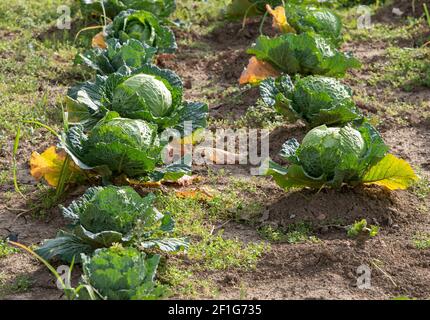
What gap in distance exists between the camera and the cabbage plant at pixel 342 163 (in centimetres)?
602

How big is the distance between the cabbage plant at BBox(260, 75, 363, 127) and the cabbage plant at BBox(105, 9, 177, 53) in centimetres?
176

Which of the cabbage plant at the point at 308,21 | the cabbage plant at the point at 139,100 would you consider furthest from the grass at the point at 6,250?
the cabbage plant at the point at 308,21

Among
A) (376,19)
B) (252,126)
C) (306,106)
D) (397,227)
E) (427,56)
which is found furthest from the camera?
(376,19)

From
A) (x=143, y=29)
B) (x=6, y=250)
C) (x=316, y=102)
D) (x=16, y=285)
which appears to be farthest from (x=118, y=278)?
(x=143, y=29)

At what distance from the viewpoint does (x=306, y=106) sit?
707 cm

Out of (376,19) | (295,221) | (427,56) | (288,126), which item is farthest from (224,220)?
(376,19)

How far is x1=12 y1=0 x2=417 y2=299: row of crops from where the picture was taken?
5.34 meters

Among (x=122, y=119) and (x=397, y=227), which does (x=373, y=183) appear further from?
(x=122, y=119)

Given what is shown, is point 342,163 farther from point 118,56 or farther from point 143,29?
point 143,29

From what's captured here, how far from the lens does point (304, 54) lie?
25.4 ft

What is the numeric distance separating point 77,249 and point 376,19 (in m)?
5.62

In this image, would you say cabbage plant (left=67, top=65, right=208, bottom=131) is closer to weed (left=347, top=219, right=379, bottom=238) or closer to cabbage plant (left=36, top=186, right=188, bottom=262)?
cabbage plant (left=36, top=186, right=188, bottom=262)

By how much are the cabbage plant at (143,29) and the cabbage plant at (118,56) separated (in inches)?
22.9

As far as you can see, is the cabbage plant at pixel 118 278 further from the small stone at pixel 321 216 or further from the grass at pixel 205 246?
the small stone at pixel 321 216
